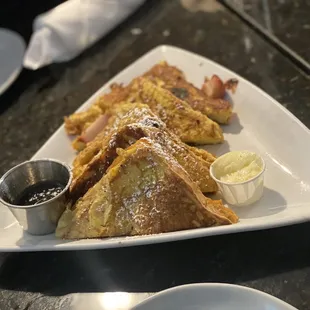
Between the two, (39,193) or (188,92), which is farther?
(188,92)

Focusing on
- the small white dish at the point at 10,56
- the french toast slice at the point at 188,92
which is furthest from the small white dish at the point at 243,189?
the small white dish at the point at 10,56

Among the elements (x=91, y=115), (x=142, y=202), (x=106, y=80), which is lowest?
(x=106, y=80)

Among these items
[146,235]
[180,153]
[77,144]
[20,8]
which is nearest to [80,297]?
[146,235]

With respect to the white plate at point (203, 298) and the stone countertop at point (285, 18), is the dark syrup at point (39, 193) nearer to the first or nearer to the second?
the white plate at point (203, 298)

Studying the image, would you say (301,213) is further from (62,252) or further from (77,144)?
(77,144)

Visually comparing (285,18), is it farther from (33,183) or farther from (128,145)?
(33,183)

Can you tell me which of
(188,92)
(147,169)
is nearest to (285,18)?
(188,92)

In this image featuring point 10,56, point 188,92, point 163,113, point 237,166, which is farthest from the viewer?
point 10,56
